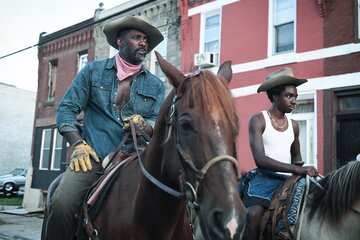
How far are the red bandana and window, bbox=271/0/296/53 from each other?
8.60 m

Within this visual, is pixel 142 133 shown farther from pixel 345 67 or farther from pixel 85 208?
pixel 345 67

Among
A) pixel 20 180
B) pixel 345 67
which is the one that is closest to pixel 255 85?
pixel 345 67

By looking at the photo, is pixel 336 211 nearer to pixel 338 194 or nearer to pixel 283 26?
pixel 338 194

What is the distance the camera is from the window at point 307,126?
10.2 meters

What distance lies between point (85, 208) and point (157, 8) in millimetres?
12916

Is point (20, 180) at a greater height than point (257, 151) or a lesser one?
lesser

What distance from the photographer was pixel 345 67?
977 cm

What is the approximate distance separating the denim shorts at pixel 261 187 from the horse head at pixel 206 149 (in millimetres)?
2036

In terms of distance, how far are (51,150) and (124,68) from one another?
17.3 metres

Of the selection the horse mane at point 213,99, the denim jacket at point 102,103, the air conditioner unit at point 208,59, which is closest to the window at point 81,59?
the air conditioner unit at point 208,59

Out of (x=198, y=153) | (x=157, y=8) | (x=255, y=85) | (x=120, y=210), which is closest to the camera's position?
(x=198, y=153)

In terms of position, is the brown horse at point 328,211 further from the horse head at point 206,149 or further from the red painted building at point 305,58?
the red painted building at point 305,58

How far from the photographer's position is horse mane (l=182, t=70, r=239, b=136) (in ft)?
6.61

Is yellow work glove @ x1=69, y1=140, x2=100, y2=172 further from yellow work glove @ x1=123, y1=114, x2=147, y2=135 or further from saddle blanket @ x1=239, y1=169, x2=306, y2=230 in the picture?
saddle blanket @ x1=239, y1=169, x2=306, y2=230
